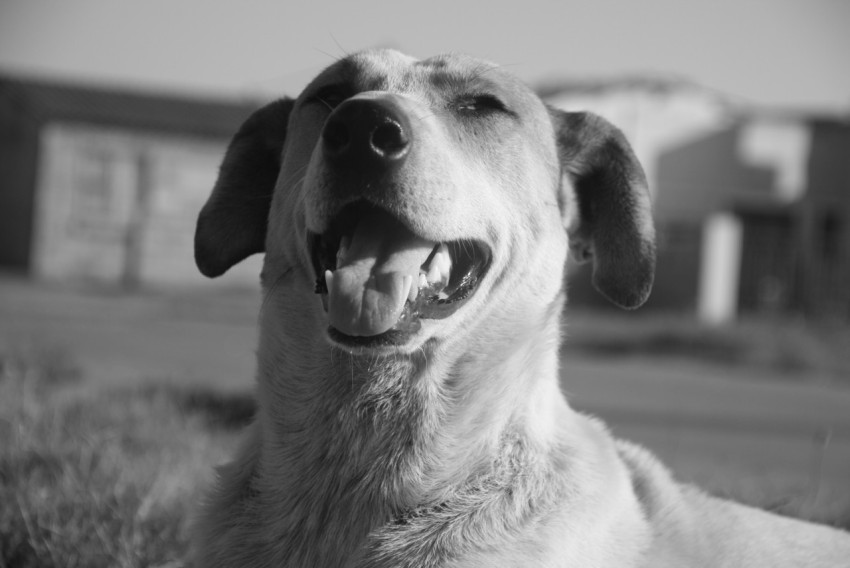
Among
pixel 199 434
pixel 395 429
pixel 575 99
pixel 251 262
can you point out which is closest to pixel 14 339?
pixel 199 434

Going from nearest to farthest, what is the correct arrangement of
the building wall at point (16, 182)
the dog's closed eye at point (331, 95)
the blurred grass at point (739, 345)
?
the dog's closed eye at point (331, 95) → the blurred grass at point (739, 345) → the building wall at point (16, 182)

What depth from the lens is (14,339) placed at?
27.0 feet

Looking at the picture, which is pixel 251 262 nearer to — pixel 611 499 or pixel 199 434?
pixel 199 434

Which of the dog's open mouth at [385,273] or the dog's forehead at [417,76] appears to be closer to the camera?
the dog's open mouth at [385,273]

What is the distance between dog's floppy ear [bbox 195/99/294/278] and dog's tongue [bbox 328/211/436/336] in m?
0.83

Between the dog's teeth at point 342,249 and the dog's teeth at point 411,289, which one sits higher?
the dog's teeth at point 342,249

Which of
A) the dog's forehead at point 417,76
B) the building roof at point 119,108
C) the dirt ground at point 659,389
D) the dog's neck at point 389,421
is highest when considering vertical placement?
the building roof at point 119,108

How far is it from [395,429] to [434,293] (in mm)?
413

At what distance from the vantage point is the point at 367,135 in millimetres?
2623

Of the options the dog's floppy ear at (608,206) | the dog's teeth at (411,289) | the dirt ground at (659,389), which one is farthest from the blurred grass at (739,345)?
the dog's teeth at (411,289)

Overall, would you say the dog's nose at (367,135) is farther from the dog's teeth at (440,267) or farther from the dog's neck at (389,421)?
the dog's neck at (389,421)

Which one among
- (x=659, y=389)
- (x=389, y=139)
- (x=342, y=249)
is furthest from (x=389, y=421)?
(x=659, y=389)

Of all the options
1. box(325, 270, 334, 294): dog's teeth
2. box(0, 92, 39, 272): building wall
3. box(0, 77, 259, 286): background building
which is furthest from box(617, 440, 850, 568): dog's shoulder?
box(0, 92, 39, 272): building wall

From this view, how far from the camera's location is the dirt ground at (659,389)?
20.3 feet
